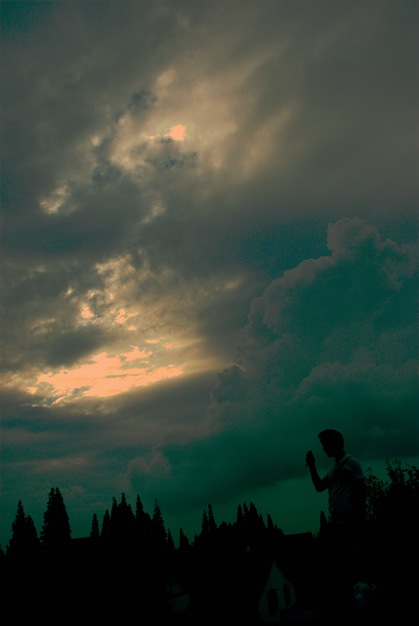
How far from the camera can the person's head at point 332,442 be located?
940cm

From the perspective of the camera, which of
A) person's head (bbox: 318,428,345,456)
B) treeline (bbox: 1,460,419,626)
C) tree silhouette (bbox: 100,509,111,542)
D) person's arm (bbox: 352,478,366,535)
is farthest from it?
tree silhouette (bbox: 100,509,111,542)

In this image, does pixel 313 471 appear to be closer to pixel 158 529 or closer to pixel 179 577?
pixel 179 577

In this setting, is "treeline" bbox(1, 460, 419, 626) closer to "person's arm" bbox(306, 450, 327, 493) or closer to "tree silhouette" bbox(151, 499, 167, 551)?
"person's arm" bbox(306, 450, 327, 493)

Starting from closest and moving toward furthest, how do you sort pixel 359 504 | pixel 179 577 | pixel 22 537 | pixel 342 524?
pixel 359 504, pixel 342 524, pixel 179 577, pixel 22 537

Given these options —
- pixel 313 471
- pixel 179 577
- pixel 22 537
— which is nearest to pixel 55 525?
pixel 22 537

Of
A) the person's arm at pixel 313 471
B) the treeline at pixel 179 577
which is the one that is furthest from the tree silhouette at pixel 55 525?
the person's arm at pixel 313 471

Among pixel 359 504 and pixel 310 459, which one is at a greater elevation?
pixel 310 459

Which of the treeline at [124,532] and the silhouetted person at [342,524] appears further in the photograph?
the treeline at [124,532]

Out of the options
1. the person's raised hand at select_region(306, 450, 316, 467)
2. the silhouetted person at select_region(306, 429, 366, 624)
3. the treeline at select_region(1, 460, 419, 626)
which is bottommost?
the treeline at select_region(1, 460, 419, 626)

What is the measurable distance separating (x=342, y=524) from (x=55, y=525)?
12170 cm

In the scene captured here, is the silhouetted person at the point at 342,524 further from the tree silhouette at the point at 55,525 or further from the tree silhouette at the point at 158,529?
the tree silhouette at the point at 158,529

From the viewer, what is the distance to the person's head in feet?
30.8

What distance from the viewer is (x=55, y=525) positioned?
116m

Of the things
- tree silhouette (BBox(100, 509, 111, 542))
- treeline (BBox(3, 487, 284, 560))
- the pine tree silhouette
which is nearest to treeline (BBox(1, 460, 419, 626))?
treeline (BBox(3, 487, 284, 560))
